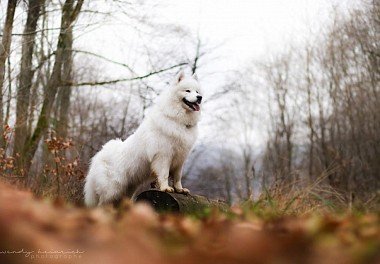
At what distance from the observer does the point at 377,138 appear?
17266mm

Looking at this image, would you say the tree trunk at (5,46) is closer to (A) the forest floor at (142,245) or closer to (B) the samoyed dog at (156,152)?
(B) the samoyed dog at (156,152)

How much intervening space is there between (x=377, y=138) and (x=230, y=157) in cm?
951

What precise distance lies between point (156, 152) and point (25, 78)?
16.0 feet

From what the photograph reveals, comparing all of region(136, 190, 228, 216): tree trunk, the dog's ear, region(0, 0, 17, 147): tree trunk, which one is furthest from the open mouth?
region(0, 0, 17, 147): tree trunk

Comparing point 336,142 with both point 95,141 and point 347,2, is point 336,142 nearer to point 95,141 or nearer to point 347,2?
point 347,2

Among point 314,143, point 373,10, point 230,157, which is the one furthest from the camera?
point 230,157

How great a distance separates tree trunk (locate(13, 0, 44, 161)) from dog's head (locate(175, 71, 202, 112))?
3.26m

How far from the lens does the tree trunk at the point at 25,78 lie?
7.60m

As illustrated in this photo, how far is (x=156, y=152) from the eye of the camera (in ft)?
16.3

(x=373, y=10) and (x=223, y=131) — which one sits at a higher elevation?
(x=373, y=10)

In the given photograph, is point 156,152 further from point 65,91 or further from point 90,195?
point 65,91

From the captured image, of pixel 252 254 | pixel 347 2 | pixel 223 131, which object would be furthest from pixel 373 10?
pixel 252 254

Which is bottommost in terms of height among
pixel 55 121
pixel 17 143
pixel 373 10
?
pixel 17 143

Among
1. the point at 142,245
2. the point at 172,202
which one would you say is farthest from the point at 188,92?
the point at 142,245
